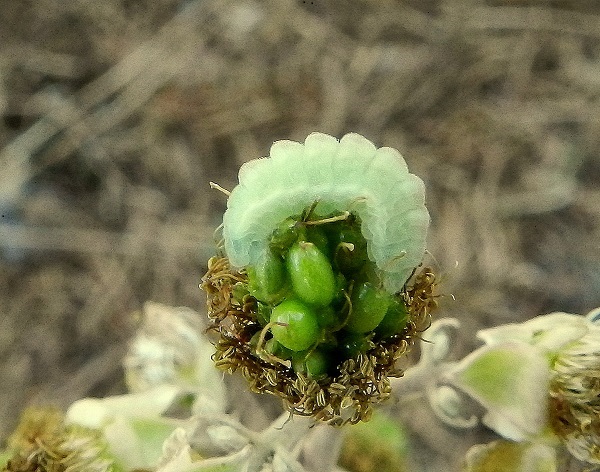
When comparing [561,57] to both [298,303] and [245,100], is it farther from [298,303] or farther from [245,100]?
[298,303]

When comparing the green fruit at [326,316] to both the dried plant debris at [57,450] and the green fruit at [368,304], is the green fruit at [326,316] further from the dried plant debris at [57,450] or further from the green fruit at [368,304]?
the dried plant debris at [57,450]

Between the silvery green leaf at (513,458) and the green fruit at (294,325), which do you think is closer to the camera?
the green fruit at (294,325)

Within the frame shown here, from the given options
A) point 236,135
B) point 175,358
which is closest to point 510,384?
point 175,358

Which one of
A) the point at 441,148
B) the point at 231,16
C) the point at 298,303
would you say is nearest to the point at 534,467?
the point at 298,303

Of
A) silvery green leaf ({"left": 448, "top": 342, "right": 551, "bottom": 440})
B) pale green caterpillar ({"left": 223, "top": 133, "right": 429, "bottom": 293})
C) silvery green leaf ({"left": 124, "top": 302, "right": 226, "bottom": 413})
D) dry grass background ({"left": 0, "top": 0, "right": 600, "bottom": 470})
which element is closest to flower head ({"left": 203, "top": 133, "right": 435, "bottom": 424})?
pale green caterpillar ({"left": 223, "top": 133, "right": 429, "bottom": 293})

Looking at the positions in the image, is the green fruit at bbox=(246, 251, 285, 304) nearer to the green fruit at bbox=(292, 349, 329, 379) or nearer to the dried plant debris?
the green fruit at bbox=(292, 349, 329, 379)

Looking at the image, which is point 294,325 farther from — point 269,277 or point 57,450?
point 57,450

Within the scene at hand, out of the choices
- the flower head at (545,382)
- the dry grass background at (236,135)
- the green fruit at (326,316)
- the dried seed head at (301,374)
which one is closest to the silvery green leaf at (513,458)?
the flower head at (545,382)
